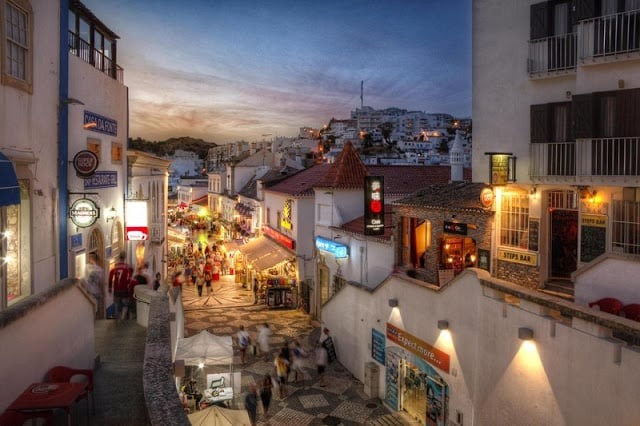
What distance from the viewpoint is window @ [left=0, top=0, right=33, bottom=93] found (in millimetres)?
10289

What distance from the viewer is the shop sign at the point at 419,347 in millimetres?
14977

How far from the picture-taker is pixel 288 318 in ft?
94.4

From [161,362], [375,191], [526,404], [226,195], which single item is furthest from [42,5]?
[226,195]

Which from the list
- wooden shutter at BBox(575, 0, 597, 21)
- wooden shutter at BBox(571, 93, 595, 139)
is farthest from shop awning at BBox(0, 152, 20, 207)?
wooden shutter at BBox(575, 0, 597, 21)

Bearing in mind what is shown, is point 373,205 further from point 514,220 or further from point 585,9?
point 585,9

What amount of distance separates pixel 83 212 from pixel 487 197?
465 inches

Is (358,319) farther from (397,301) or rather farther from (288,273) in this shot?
(288,273)

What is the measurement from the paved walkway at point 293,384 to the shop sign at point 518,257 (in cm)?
629

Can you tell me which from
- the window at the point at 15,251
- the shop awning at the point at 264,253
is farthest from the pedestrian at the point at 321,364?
the window at the point at 15,251

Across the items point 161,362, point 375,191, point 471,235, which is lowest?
point 161,362

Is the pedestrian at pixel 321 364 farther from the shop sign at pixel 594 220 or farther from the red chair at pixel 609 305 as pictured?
the red chair at pixel 609 305

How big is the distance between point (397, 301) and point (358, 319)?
353cm

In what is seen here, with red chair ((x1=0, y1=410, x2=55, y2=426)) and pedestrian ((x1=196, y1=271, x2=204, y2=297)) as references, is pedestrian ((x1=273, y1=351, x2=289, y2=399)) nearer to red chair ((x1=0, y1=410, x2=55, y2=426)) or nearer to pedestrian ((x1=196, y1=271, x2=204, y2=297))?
red chair ((x1=0, y1=410, x2=55, y2=426))

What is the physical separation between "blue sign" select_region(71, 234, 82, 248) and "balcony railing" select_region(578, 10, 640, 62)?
47.7 feet
